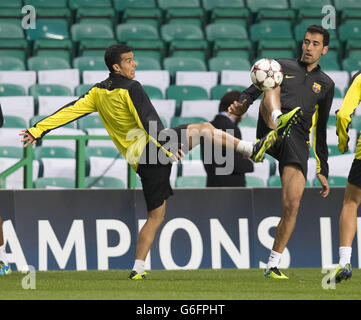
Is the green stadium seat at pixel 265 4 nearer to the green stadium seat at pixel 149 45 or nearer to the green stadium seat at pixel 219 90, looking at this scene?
the green stadium seat at pixel 149 45

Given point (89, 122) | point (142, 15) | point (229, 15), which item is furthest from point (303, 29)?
point (89, 122)

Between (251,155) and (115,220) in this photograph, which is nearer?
(251,155)

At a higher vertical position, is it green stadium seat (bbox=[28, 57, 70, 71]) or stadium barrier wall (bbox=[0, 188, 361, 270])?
green stadium seat (bbox=[28, 57, 70, 71])

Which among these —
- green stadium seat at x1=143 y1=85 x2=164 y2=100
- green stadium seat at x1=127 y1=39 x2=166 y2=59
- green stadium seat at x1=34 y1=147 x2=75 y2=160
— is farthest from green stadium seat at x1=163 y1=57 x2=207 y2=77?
green stadium seat at x1=34 y1=147 x2=75 y2=160

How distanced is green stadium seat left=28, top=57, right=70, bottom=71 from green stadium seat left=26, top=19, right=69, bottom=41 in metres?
1.04

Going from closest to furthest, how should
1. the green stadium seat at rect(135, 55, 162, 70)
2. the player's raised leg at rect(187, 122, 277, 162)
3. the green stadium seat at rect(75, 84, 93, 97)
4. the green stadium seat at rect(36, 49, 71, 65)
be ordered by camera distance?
the player's raised leg at rect(187, 122, 277, 162)
the green stadium seat at rect(75, 84, 93, 97)
the green stadium seat at rect(135, 55, 162, 70)
the green stadium seat at rect(36, 49, 71, 65)

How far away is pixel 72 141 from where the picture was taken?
11.0m

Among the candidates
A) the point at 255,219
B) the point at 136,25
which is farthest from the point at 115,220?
the point at 136,25

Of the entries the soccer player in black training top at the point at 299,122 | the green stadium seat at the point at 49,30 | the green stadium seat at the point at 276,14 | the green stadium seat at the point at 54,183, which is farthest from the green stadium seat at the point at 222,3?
the soccer player in black training top at the point at 299,122

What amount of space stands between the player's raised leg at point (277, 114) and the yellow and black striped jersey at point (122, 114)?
922 millimetres

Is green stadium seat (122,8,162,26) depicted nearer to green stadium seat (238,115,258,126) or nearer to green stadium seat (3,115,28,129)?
green stadium seat (238,115,258,126)

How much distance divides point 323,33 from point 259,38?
25.2 feet

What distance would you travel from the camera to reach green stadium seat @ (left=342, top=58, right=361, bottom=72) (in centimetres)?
1531

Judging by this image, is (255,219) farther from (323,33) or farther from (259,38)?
(259,38)
